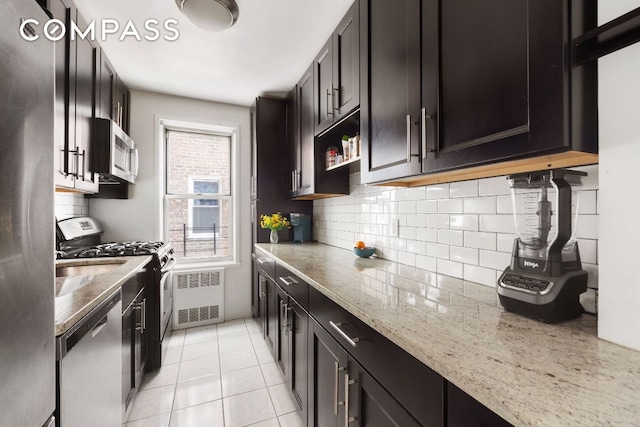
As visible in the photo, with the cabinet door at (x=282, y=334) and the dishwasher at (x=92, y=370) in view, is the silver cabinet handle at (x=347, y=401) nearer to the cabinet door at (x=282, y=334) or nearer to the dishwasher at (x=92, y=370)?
the cabinet door at (x=282, y=334)

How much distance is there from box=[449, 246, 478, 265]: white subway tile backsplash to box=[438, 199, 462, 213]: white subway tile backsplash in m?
0.19

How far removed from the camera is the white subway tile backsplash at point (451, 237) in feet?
4.42

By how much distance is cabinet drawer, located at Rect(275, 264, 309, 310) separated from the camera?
150 centimetres

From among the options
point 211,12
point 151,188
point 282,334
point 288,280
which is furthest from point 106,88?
point 282,334

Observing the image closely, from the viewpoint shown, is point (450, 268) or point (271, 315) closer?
point (450, 268)

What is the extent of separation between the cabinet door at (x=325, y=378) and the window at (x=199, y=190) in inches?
90.4

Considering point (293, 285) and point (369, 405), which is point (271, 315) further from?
point (369, 405)

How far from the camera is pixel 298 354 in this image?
165 cm

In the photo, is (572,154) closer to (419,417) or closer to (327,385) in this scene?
(419,417)

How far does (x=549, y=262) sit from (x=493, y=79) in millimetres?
568

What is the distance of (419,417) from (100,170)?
2.42 meters

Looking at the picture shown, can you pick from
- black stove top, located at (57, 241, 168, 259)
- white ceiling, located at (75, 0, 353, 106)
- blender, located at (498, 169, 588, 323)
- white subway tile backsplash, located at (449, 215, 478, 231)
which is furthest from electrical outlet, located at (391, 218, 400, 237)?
black stove top, located at (57, 241, 168, 259)

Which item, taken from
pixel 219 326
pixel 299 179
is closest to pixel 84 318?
pixel 299 179

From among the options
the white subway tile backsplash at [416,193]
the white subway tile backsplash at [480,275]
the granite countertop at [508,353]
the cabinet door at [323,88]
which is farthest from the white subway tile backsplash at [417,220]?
the cabinet door at [323,88]
